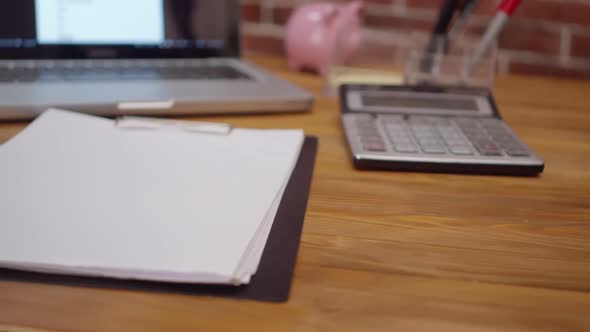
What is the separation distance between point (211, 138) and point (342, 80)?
14.1 inches

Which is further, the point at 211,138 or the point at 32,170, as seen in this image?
the point at 211,138

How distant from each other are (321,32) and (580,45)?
1.69ft

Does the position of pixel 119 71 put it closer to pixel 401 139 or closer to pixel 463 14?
pixel 401 139

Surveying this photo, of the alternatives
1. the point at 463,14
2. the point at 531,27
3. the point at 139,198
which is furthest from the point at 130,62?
the point at 531,27

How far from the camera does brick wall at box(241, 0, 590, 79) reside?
3.22 ft

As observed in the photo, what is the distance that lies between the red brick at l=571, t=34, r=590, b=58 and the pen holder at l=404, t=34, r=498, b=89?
0.99 feet

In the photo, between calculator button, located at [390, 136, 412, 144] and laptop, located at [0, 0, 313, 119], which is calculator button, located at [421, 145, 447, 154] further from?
laptop, located at [0, 0, 313, 119]

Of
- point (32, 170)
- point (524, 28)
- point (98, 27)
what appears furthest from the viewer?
point (524, 28)

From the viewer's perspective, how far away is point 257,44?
115 cm

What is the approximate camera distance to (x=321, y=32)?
92cm

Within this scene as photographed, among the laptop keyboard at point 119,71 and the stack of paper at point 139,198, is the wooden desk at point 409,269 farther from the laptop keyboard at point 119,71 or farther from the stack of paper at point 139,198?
the laptop keyboard at point 119,71

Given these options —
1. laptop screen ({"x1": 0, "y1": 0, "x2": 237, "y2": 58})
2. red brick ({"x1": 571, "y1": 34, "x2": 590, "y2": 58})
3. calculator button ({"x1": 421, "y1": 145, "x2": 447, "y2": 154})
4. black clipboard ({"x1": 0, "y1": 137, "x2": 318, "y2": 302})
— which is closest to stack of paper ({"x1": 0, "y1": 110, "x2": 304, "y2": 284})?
black clipboard ({"x1": 0, "y1": 137, "x2": 318, "y2": 302})

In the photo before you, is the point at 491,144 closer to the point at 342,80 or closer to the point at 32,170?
the point at 342,80

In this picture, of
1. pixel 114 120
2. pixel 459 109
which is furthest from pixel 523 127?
pixel 114 120
